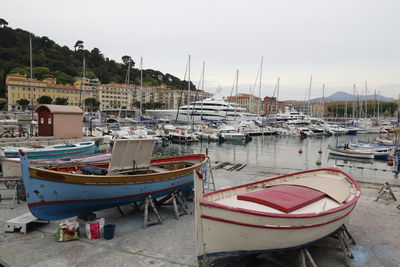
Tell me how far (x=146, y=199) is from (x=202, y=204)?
3842mm

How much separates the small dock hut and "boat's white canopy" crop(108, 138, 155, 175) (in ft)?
49.1

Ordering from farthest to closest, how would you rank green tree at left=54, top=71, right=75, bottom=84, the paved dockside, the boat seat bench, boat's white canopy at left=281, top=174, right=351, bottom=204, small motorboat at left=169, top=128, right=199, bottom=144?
1. green tree at left=54, top=71, right=75, bottom=84
2. small motorboat at left=169, top=128, right=199, bottom=144
3. boat's white canopy at left=281, top=174, right=351, bottom=204
4. the paved dockside
5. the boat seat bench

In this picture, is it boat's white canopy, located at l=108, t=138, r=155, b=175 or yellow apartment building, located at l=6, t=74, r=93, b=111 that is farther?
yellow apartment building, located at l=6, t=74, r=93, b=111

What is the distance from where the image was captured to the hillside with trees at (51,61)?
108m

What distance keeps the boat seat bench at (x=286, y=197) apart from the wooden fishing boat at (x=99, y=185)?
337 cm

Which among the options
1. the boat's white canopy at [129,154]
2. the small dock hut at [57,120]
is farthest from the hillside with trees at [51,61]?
the boat's white canopy at [129,154]

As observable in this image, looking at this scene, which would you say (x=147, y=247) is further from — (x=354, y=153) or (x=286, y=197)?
(x=354, y=153)

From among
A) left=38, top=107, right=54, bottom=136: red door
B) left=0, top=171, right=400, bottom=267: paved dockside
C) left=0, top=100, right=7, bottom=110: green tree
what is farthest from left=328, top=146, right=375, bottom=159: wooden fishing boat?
left=0, top=100, right=7, bottom=110: green tree

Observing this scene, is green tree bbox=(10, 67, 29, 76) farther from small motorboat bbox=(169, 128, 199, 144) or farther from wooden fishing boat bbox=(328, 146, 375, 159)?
wooden fishing boat bbox=(328, 146, 375, 159)

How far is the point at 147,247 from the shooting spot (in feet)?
23.5

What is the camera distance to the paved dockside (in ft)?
21.2

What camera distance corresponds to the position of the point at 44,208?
755cm

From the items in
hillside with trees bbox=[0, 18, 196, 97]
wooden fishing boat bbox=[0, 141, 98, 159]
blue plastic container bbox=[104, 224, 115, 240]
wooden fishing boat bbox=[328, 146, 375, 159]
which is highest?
hillside with trees bbox=[0, 18, 196, 97]

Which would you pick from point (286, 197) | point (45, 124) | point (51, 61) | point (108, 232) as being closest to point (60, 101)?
point (51, 61)
